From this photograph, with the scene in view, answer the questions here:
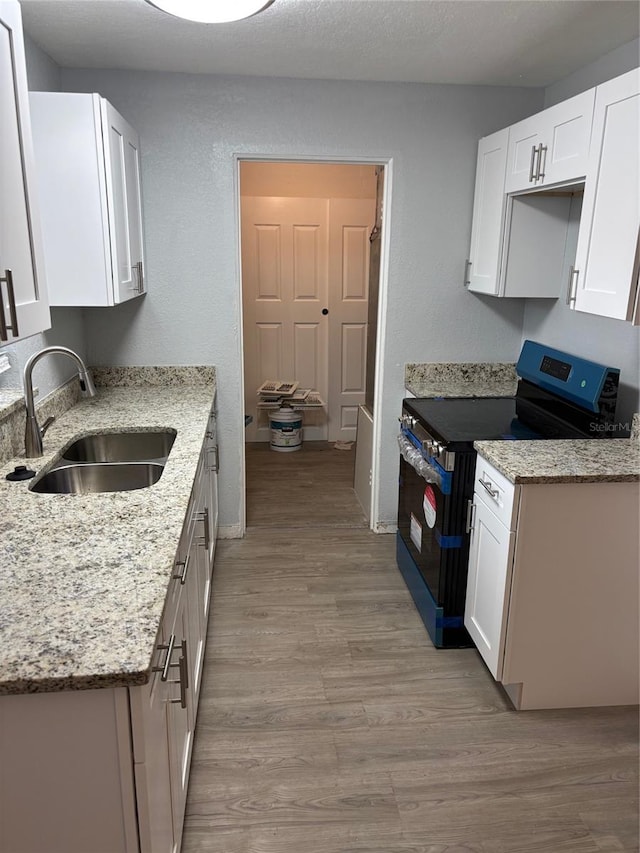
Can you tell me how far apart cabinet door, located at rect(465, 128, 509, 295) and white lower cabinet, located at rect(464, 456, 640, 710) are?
47.8 inches

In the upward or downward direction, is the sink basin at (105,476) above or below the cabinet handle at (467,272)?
below

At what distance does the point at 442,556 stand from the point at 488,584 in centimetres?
28

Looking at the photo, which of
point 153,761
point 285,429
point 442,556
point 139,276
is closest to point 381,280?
point 139,276

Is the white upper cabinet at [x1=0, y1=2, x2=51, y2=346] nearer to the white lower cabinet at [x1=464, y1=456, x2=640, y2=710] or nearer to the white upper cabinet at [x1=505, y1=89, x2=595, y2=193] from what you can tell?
the white lower cabinet at [x1=464, y1=456, x2=640, y2=710]

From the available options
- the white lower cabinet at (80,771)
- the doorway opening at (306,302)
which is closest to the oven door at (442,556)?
the white lower cabinet at (80,771)

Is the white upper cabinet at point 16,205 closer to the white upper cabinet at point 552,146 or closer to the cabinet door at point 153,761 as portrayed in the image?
the cabinet door at point 153,761

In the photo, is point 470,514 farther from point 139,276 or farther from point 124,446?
point 139,276

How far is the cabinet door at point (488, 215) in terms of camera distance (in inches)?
117

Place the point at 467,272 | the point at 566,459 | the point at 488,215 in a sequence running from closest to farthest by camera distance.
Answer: the point at 566,459 < the point at 488,215 < the point at 467,272

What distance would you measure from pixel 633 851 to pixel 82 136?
2912 millimetres

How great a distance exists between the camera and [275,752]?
80.6 inches

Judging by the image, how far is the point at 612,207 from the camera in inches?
81.4

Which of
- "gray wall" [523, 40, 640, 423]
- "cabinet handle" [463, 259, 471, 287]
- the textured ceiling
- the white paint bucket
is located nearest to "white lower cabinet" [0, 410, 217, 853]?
"gray wall" [523, 40, 640, 423]

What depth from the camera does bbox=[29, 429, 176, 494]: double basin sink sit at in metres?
2.13
